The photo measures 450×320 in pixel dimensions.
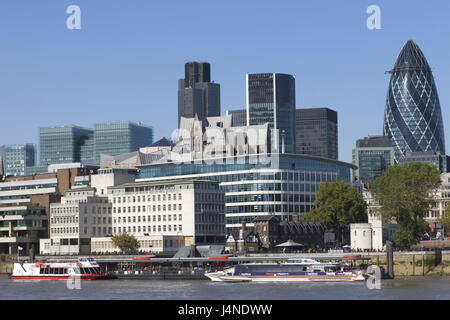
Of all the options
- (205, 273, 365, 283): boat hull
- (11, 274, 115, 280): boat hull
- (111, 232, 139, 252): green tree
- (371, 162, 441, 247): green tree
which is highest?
(371, 162, 441, 247): green tree

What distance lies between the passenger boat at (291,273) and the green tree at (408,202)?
31612mm

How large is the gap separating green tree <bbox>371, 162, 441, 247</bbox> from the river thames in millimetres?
30877

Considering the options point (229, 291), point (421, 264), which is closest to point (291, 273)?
point (229, 291)

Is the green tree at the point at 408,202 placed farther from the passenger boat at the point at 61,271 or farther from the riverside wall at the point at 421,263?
the passenger boat at the point at 61,271

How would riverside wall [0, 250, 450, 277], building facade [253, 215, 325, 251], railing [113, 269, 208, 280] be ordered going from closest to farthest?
riverside wall [0, 250, 450, 277]
railing [113, 269, 208, 280]
building facade [253, 215, 325, 251]

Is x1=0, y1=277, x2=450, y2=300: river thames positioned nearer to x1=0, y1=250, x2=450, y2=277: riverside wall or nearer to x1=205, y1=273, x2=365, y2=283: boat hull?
x1=205, y1=273, x2=365, y2=283: boat hull

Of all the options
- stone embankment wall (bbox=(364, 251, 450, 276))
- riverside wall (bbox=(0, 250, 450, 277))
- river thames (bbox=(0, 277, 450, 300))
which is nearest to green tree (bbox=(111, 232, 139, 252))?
river thames (bbox=(0, 277, 450, 300))

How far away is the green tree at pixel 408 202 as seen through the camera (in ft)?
567

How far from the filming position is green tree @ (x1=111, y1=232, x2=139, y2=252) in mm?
193500

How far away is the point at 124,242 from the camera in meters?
194

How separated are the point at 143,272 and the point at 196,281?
1437 cm

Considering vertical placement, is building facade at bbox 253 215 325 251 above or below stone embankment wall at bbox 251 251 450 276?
above

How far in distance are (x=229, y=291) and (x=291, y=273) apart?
23.3 meters
